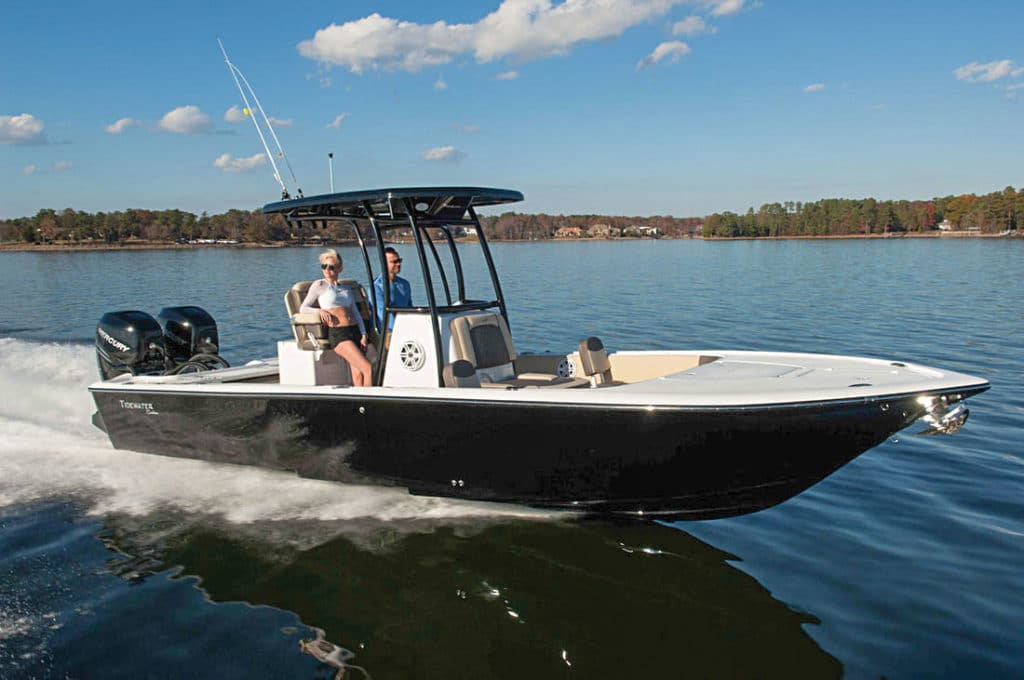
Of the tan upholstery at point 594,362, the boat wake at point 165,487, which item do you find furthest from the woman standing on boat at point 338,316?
the tan upholstery at point 594,362

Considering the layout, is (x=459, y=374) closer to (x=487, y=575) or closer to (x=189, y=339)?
(x=487, y=575)

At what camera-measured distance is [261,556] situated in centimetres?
535

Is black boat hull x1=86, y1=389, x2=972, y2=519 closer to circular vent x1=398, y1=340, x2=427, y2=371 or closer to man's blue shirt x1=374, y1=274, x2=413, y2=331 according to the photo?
circular vent x1=398, y1=340, x2=427, y2=371

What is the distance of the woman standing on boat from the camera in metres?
6.30

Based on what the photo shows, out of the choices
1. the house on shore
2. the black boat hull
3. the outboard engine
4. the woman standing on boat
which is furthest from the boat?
the house on shore

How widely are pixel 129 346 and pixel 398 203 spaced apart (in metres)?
3.68

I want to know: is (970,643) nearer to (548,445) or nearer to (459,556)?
(548,445)

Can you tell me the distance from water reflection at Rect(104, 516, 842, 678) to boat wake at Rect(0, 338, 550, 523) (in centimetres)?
18

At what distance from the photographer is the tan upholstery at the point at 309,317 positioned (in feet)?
20.9

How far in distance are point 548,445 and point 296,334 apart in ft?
8.56

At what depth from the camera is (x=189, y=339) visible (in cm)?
804

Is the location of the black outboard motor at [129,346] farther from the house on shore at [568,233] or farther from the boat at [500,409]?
the house on shore at [568,233]

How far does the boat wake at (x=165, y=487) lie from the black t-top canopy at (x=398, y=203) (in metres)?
2.33

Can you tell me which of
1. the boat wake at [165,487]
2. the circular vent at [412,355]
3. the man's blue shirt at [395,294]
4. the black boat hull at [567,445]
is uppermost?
the man's blue shirt at [395,294]
